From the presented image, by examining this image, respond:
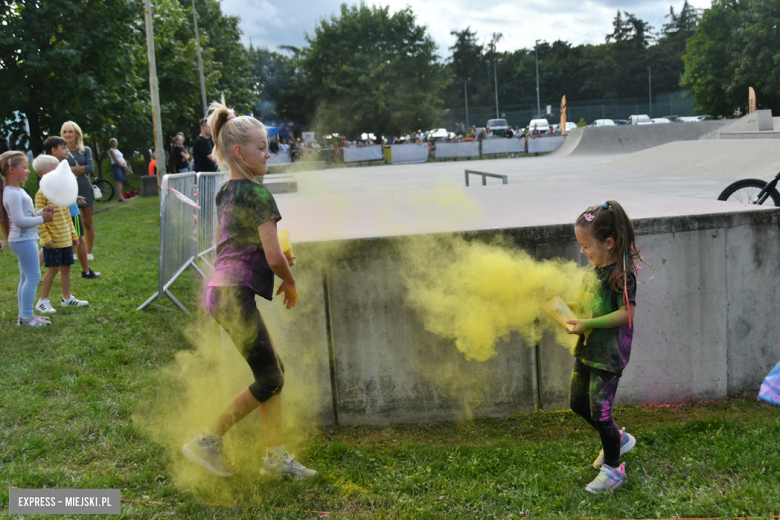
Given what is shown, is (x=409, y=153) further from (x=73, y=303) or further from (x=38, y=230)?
(x=38, y=230)

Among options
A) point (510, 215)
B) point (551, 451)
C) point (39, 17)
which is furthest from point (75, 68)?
point (551, 451)

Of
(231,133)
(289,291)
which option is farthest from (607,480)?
(231,133)

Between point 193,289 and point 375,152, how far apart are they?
23808 mm

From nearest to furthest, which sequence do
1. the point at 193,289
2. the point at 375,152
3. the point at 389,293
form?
the point at 389,293 → the point at 193,289 → the point at 375,152

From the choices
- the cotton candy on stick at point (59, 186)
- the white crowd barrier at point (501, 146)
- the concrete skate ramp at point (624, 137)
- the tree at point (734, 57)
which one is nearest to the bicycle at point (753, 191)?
the cotton candy on stick at point (59, 186)

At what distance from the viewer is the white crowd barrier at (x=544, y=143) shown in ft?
100

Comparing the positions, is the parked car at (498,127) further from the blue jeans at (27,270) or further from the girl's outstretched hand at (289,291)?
the girl's outstretched hand at (289,291)

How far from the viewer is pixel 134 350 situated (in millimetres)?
5051

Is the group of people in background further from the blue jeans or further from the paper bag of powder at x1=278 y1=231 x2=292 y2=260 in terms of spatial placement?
the paper bag of powder at x1=278 y1=231 x2=292 y2=260

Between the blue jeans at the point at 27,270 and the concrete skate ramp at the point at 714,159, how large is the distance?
11745 mm

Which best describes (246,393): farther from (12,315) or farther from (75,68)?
(75,68)

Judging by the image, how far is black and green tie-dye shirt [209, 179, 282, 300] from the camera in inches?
108

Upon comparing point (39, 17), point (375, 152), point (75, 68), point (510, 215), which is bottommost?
point (510, 215)

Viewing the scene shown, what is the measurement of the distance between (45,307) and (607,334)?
18.2 ft
